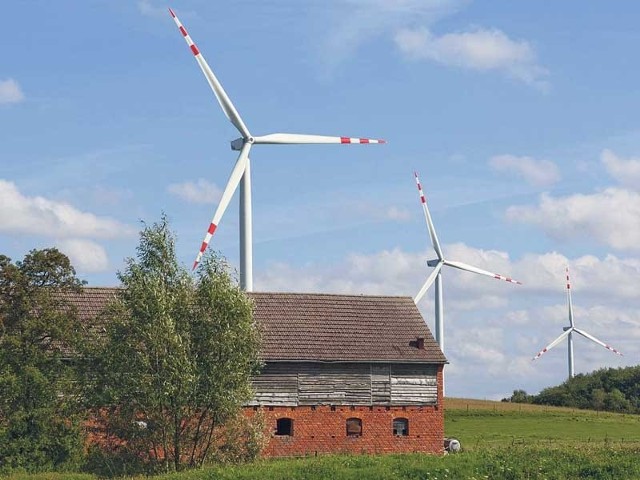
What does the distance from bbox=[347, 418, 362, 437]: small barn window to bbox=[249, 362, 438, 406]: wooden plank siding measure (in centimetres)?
83

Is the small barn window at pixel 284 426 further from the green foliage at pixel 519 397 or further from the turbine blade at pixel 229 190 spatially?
the green foliage at pixel 519 397

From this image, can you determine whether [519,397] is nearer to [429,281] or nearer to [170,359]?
[429,281]

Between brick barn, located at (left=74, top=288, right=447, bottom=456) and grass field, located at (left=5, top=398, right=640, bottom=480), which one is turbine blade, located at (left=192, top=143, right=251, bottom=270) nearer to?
brick barn, located at (left=74, top=288, right=447, bottom=456)

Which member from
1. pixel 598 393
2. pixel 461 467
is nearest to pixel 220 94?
pixel 461 467

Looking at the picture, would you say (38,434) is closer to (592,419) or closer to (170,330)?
(170,330)

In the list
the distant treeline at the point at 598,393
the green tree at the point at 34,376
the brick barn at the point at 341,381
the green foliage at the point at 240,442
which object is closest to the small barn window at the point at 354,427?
the brick barn at the point at 341,381

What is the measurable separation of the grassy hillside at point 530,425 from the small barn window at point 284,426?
8472 millimetres

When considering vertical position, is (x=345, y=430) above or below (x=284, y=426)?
below

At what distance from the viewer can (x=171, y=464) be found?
130 feet

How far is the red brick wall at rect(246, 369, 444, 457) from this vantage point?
48750mm

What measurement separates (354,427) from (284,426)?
327 cm

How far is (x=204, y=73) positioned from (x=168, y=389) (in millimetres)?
19871

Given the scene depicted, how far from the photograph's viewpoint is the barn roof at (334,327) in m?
50.1

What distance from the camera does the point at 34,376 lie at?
126 feet
